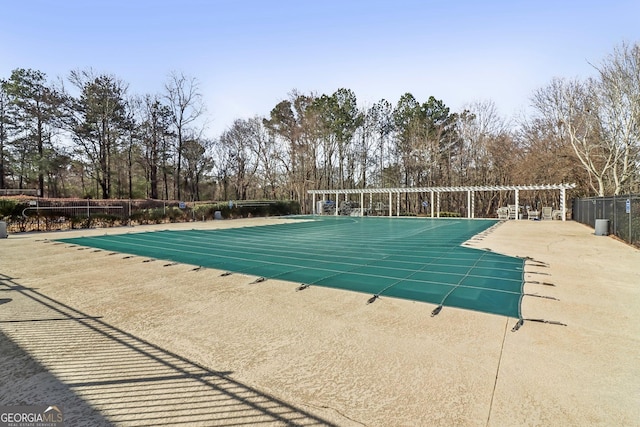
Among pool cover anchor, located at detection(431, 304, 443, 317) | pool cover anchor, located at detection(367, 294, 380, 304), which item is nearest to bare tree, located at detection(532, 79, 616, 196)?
pool cover anchor, located at detection(431, 304, 443, 317)

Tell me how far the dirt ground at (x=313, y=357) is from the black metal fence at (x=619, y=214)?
4926mm

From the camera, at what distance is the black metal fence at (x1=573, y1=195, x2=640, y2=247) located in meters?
8.13

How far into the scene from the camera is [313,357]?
2508 mm

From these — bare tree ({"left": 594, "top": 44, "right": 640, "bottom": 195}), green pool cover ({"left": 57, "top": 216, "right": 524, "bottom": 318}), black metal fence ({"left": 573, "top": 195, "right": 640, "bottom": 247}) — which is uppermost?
bare tree ({"left": 594, "top": 44, "right": 640, "bottom": 195})

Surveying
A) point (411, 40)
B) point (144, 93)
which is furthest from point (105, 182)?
point (411, 40)

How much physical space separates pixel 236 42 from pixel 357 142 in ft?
63.4

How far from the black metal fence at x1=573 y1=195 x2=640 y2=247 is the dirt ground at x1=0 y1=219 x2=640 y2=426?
493 centimetres

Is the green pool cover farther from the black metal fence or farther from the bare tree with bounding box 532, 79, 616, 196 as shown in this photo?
the bare tree with bounding box 532, 79, 616, 196

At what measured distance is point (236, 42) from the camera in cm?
1160

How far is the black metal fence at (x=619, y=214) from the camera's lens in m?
8.13

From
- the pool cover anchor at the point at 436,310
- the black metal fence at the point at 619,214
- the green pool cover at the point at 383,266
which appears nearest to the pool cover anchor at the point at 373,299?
the green pool cover at the point at 383,266

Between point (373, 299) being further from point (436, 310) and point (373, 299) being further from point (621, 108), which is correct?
point (621, 108)

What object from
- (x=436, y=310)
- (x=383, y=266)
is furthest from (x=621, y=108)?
(x=436, y=310)

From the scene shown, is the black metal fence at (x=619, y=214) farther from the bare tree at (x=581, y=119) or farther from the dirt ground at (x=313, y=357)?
the dirt ground at (x=313, y=357)
